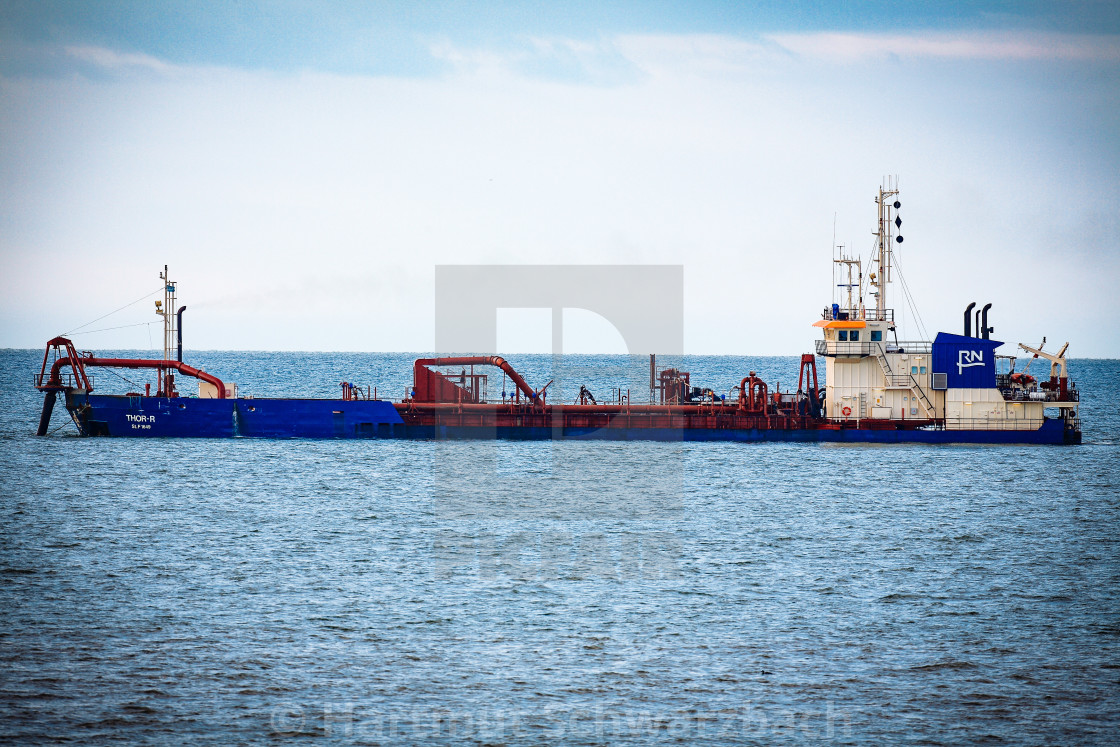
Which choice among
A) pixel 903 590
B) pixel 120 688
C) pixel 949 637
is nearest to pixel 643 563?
pixel 903 590

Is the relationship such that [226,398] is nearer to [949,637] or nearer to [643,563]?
[643,563]

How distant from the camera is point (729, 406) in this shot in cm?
6675

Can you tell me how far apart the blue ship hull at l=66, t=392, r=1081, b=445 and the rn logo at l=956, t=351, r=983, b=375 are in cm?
Result: 970

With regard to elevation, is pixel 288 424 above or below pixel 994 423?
below

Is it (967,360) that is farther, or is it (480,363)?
(480,363)

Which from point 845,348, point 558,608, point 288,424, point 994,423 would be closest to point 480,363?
point 288,424

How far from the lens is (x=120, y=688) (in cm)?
2195

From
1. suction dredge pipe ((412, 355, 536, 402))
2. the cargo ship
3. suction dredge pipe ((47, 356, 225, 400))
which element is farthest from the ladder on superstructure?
suction dredge pipe ((47, 356, 225, 400))

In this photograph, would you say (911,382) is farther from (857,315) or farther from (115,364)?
(115,364)

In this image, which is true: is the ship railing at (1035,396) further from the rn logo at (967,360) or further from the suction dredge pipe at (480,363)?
the suction dredge pipe at (480,363)

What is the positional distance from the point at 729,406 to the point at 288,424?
28778mm

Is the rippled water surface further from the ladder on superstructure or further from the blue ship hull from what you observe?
the blue ship hull

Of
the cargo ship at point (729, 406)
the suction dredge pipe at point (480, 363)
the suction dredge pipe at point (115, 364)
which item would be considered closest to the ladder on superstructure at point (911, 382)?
the cargo ship at point (729, 406)

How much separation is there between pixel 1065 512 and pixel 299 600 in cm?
3282
